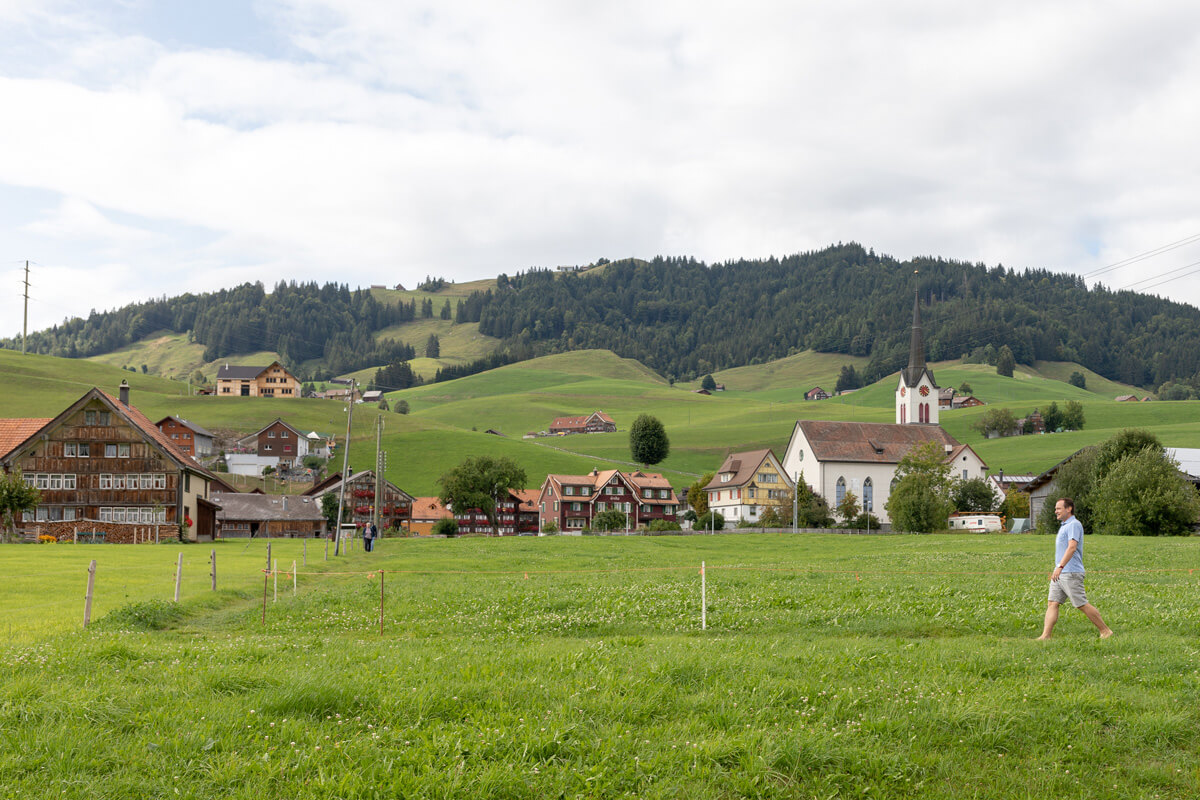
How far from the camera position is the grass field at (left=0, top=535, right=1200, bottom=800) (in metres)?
8.02

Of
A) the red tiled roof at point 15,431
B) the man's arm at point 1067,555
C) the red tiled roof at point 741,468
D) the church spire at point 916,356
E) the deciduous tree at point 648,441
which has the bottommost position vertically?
the man's arm at point 1067,555

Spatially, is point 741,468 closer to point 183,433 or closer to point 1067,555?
point 183,433

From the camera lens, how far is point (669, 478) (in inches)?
6014

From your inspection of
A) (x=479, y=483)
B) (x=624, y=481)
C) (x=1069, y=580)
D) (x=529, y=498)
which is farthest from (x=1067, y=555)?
(x=529, y=498)

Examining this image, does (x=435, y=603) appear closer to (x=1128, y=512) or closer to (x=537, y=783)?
(x=537, y=783)

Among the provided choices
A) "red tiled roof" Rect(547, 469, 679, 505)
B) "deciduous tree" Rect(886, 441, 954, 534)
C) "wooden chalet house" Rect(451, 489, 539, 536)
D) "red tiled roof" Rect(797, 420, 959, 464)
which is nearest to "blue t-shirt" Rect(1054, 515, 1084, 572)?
"deciduous tree" Rect(886, 441, 954, 534)

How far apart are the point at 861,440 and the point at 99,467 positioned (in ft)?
299

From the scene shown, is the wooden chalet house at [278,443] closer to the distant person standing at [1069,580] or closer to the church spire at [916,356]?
the church spire at [916,356]

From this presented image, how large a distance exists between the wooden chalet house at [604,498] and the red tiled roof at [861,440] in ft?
75.4

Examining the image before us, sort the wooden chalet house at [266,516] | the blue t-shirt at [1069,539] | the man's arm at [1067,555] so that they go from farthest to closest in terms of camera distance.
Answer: the wooden chalet house at [266,516] → the blue t-shirt at [1069,539] → the man's arm at [1067,555]

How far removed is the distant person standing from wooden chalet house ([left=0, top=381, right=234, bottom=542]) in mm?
77913

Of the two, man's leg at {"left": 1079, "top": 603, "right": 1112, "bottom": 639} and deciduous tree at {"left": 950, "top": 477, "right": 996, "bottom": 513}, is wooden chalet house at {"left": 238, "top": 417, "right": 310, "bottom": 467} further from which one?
man's leg at {"left": 1079, "top": 603, "right": 1112, "bottom": 639}

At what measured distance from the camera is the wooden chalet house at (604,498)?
13062cm

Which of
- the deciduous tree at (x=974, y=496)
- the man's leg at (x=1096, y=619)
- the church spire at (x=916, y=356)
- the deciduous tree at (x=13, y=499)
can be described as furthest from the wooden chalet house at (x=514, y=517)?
the man's leg at (x=1096, y=619)
